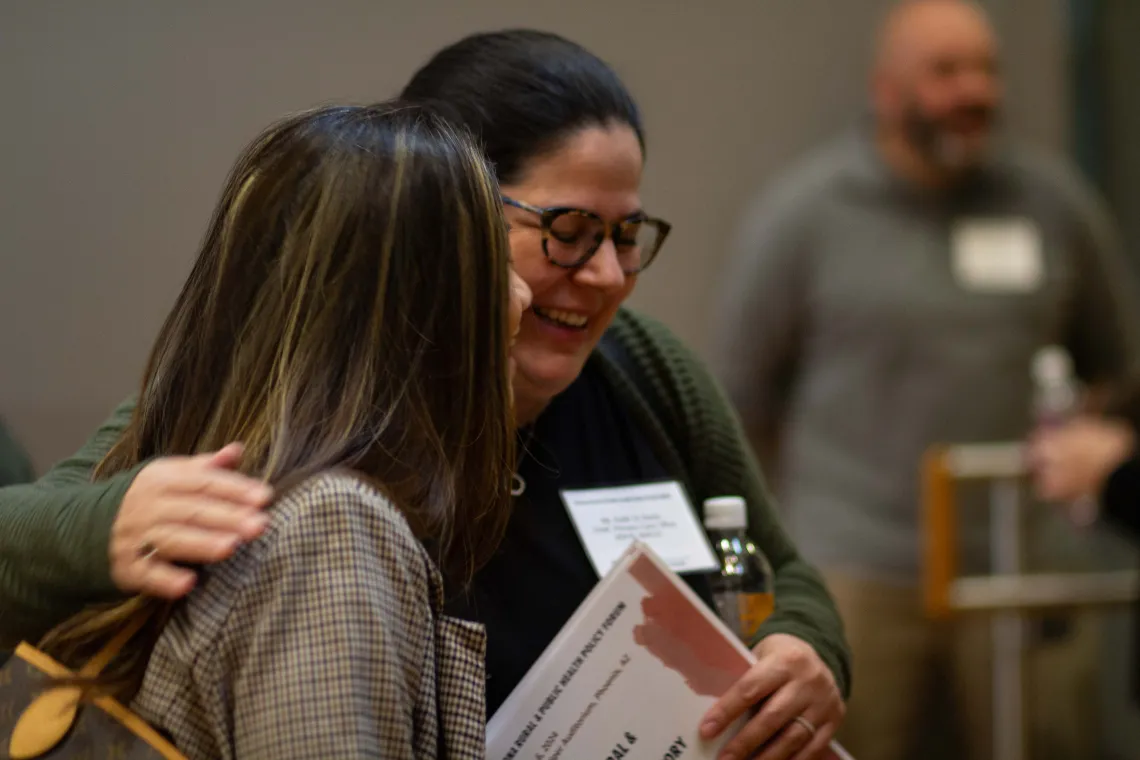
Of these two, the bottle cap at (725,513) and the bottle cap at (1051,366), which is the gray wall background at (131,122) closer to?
the bottle cap at (1051,366)

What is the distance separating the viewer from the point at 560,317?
1462 mm

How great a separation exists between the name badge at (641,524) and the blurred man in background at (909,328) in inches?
74.0

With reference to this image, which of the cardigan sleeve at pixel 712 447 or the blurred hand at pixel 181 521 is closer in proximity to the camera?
the blurred hand at pixel 181 521

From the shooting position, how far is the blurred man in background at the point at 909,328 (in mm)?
3277

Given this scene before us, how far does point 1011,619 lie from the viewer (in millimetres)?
3260

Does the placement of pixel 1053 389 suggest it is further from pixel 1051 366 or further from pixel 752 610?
pixel 752 610

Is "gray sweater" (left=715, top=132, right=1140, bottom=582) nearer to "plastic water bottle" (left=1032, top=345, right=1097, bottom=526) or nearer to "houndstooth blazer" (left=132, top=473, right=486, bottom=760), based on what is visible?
"plastic water bottle" (left=1032, top=345, right=1097, bottom=526)

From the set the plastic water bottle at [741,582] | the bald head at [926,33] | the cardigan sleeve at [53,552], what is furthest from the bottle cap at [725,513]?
the bald head at [926,33]

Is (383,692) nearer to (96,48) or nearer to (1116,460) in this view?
(96,48)

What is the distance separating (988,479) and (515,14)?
168 cm

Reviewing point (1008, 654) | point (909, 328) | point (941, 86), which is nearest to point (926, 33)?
point (941, 86)

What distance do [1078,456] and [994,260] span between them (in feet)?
1.85

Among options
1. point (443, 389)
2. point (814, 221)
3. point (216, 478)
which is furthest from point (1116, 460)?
point (216, 478)

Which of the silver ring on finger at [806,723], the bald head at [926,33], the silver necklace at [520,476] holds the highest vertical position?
the bald head at [926,33]
